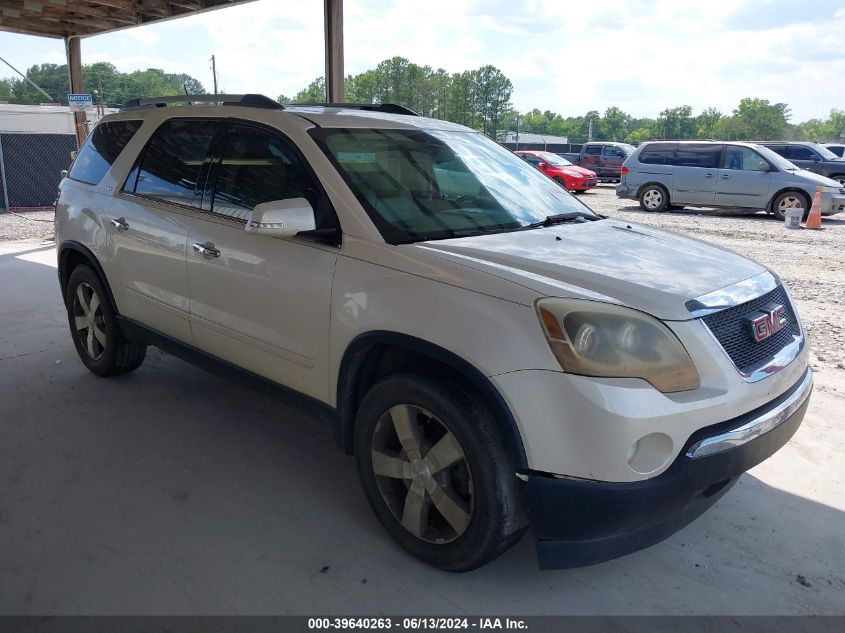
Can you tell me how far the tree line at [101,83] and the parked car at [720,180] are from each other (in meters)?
55.0

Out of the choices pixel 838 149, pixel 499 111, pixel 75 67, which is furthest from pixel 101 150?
pixel 499 111

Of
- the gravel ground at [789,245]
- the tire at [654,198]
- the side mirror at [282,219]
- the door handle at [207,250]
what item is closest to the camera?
the side mirror at [282,219]

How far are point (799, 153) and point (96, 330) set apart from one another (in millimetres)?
20340

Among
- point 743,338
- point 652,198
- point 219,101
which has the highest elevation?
point 219,101

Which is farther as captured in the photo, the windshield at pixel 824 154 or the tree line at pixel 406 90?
the tree line at pixel 406 90

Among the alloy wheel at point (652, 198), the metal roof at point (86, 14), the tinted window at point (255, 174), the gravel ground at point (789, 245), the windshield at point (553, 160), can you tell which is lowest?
the gravel ground at point (789, 245)

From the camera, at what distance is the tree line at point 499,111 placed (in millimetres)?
62094

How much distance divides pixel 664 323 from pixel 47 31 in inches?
560

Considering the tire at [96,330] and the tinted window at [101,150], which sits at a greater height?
the tinted window at [101,150]

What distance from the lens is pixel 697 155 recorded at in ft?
52.6

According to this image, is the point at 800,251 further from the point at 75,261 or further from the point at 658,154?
the point at 75,261

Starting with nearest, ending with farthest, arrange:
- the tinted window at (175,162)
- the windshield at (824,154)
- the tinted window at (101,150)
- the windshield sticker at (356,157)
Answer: the windshield sticker at (356,157) < the tinted window at (175,162) < the tinted window at (101,150) < the windshield at (824,154)

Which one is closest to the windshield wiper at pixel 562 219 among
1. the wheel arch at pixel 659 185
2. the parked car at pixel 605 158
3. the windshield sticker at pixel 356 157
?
the windshield sticker at pixel 356 157

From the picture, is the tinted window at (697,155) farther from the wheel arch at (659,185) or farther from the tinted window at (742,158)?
the wheel arch at (659,185)
